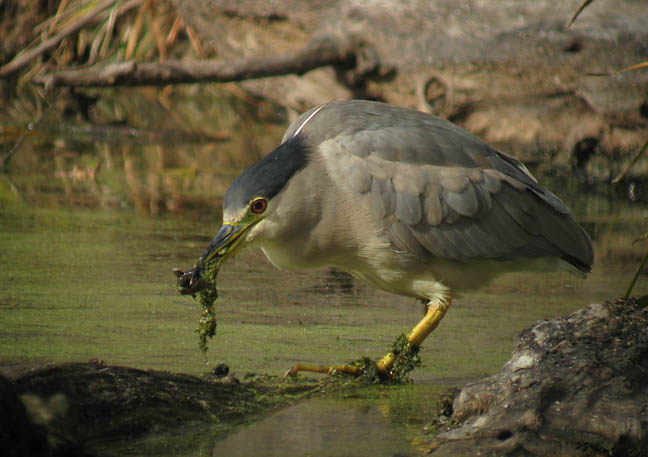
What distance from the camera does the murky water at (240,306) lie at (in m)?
3.41

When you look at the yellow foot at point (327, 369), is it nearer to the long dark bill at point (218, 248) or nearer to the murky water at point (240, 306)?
the murky water at point (240, 306)

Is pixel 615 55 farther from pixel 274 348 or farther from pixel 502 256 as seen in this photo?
pixel 274 348

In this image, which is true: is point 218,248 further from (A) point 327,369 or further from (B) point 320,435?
(B) point 320,435

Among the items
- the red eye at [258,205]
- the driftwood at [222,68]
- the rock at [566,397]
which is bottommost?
the rock at [566,397]

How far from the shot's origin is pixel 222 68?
872cm

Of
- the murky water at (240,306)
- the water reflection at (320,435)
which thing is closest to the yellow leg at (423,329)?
the murky water at (240,306)

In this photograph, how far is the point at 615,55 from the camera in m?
7.72

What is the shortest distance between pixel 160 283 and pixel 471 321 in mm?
1649

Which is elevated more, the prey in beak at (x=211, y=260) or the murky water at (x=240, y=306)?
the prey in beak at (x=211, y=260)

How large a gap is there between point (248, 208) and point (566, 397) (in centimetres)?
148

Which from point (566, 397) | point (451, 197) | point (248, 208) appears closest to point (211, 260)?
point (248, 208)

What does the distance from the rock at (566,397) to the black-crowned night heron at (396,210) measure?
0.85m

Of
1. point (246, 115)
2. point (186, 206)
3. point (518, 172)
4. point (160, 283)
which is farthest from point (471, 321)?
point (246, 115)

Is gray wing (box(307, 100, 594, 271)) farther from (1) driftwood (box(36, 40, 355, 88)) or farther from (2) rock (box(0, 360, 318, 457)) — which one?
(1) driftwood (box(36, 40, 355, 88))
